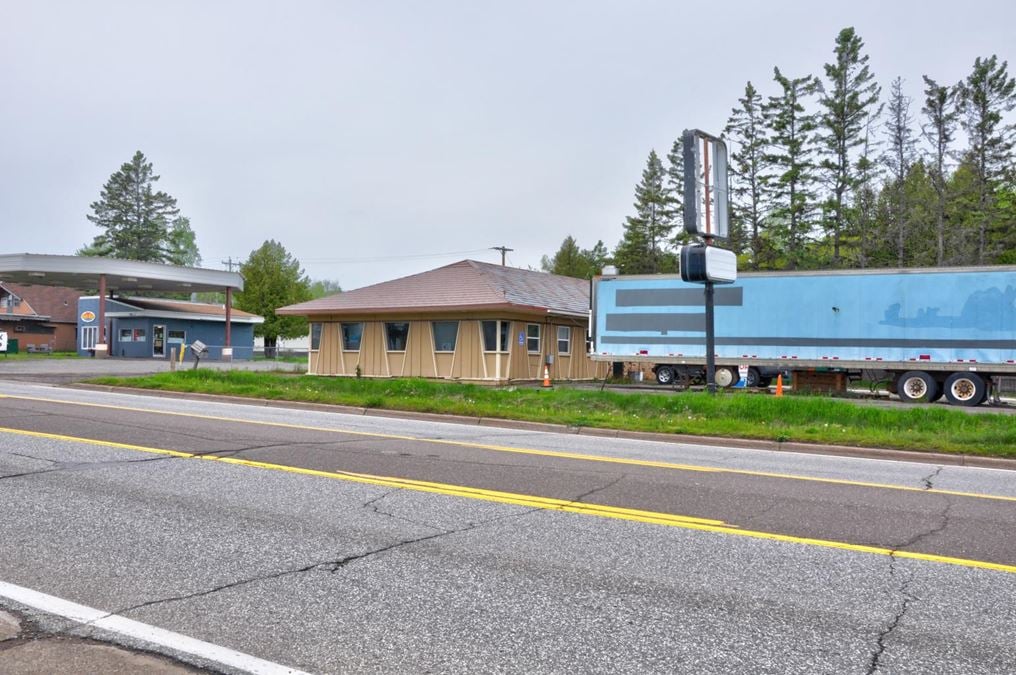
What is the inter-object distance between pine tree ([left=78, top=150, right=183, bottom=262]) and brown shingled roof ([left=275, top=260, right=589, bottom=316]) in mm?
63381

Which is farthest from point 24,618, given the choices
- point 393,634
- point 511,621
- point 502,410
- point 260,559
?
point 502,410

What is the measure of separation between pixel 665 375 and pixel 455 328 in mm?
7982

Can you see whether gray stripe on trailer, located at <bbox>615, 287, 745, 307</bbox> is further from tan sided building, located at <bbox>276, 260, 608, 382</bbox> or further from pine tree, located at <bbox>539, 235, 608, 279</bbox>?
pine tree, located at <bbox>539, 235, 608, 279</bbox>

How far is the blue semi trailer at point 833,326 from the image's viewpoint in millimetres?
22750

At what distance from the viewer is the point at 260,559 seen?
5.50m

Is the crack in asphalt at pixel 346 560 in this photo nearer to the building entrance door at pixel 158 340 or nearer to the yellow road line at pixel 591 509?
the yellow road line at pixel 591 509

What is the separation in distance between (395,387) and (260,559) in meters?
15.2

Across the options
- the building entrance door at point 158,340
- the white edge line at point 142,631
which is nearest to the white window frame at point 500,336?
the white edge line at point 142,631

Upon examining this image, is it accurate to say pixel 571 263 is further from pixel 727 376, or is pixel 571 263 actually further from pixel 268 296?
pixel 727 376

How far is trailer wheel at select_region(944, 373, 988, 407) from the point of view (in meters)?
22.9

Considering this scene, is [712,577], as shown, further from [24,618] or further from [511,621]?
[24,618]

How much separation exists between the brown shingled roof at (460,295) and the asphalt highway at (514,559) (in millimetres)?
19254

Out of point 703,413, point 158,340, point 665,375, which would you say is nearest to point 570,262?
point 158,340

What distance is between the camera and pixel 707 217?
62.1 feet
